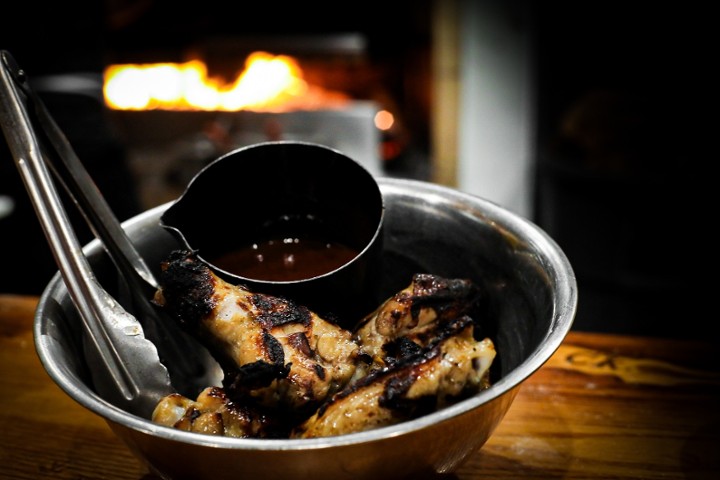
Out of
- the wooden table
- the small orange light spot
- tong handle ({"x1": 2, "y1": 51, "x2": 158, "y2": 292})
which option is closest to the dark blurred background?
the small orange light spot

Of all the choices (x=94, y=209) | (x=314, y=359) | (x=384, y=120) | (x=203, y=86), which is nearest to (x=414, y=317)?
(x=314, y=359)

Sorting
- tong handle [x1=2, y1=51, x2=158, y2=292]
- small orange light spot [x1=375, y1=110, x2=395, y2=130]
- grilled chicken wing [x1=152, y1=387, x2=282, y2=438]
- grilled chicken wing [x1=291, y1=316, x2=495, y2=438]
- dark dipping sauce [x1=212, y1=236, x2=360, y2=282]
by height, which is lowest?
small orange light spot [x1=375, y1=110, x2=395, y2=130]

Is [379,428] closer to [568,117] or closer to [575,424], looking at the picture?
[575,424]

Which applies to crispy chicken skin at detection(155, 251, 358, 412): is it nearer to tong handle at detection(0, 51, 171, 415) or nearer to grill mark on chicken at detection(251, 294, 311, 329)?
grill mark on chicken at detection(251, 294, 311, 329)

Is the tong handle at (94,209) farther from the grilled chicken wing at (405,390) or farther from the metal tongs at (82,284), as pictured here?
the grilled chicken wing at (405,390)

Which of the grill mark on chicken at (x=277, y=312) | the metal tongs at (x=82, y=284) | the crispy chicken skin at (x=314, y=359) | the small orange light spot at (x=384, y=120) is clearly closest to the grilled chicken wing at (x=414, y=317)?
the crispy chicken skin at (x=314, y=359)

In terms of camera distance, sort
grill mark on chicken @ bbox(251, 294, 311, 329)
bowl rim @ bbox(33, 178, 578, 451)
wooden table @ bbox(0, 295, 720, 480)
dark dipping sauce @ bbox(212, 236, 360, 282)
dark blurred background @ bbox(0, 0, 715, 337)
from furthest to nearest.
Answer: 1. dark blurred background @ bbox(0, 0, 715, 337)
2. dark dipping sauce @ bbox(212, 236, 360, 282)
3. wooden table @ bbox(0, 295, 720, 480)
4. grill mark on chicken @ bbox(251, 294, 311, 329)
5. bowl rim @ bbox(33, 178, 578, 451)

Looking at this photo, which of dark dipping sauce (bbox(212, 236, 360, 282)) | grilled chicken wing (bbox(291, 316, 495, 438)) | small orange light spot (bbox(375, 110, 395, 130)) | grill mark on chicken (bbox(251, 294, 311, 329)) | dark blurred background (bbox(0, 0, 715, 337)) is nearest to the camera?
grilled chicken wing (bbox(291, 316, 495, 438))
